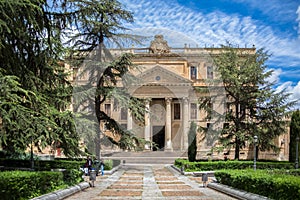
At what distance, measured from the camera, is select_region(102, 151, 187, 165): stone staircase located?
3253 cm

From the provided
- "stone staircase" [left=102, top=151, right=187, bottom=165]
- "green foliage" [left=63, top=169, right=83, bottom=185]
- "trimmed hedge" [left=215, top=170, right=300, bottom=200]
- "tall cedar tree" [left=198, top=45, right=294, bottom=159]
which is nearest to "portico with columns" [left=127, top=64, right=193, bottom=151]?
"stone staircase" [left=102, top=151, right=187, bottom=165]

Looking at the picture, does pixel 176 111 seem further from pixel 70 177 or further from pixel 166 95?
pixel 70 177

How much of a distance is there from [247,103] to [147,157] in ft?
43.2

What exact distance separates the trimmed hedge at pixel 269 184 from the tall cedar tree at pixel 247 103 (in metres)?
11.3

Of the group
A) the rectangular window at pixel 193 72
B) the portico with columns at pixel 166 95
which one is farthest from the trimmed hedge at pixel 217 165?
the rectangular window at pixel 193 72

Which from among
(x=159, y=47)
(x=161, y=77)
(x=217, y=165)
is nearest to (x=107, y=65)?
(x=217, y=165)

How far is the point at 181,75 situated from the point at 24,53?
1311 inches

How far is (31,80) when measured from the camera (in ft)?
31.2

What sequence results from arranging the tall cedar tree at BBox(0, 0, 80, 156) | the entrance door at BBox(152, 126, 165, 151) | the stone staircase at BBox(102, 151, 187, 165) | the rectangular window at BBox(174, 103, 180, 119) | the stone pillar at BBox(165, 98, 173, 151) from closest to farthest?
1. the tall cedar tree at BBox(0, 0, 80, 156)
2. the stone staircase at BBox(102, 151, 187, 165)
3. the stone pillar at BBox(165, 98, 173, 151)
4. the rectangular window at BBox(174, 103, 180, 119)
5. the entrance door at BBox(152, 126, 165, 151)

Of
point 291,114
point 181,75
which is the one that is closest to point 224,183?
point 291,114

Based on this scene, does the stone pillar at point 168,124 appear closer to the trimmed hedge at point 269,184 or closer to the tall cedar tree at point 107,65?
the tall cedar tree at point 107,65

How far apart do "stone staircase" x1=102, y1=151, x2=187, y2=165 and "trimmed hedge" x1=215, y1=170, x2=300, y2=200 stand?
64.6 feet

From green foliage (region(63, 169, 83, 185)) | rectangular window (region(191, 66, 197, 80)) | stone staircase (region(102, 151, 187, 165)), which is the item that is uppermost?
rectangular window (region(191, 66, 197, 80))

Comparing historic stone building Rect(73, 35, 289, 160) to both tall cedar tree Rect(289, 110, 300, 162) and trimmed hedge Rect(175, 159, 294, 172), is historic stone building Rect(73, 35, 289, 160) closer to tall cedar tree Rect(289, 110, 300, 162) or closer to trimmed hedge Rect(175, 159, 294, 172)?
tall cedar tree Rect(289, 110, 300, 162)
